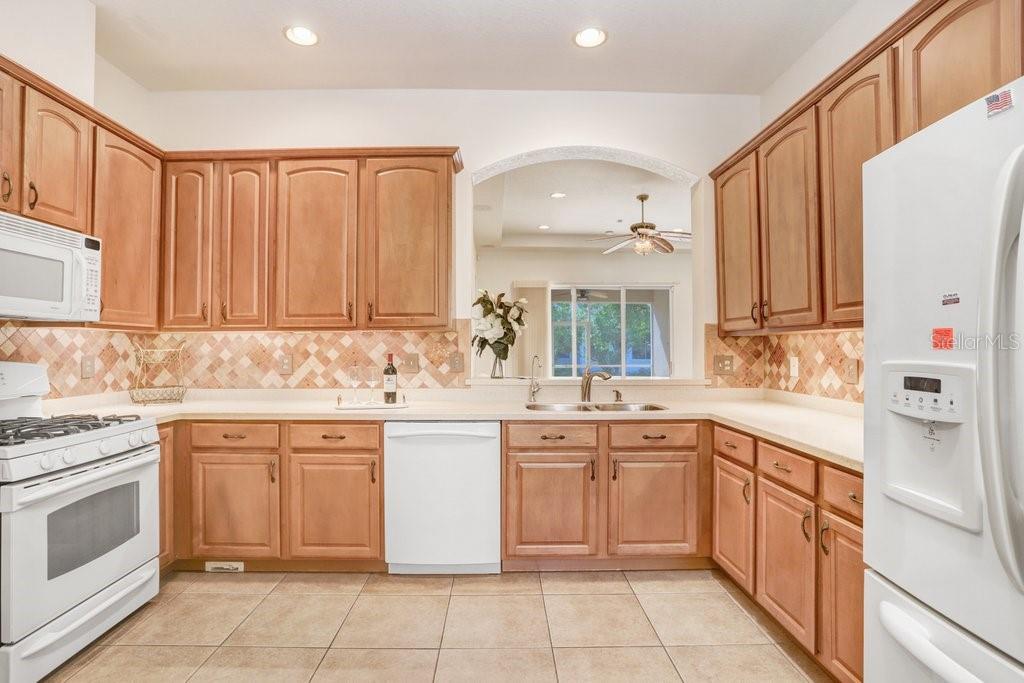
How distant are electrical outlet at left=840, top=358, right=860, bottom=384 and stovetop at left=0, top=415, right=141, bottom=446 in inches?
131

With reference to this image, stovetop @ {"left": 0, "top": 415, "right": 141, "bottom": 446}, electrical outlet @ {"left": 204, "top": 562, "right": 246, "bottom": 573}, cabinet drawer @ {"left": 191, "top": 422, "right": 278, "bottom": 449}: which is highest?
stovetop @ {"left": 0, "top": 415, "right": 141, "bottom": 446}

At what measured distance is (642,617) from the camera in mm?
2385

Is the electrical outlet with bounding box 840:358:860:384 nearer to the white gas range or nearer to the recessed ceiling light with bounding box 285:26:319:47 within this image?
the recessed ceiling light with bounding box 285:26:319:47

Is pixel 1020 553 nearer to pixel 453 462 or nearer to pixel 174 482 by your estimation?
pixel 453 462

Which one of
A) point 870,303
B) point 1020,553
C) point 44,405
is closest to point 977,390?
point 1020,553

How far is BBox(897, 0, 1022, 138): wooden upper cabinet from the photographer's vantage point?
4.85 ft

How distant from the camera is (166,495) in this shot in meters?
2.71

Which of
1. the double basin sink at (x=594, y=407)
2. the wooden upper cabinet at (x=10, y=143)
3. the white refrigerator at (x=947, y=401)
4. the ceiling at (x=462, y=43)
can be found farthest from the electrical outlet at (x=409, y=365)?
the white refrigerator at (x=947, y=401)

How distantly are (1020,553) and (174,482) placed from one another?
3231mm

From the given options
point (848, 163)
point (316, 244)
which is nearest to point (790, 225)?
point (848, 163)

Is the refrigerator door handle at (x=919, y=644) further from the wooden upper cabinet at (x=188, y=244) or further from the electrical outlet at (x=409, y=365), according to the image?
the wooden upper cabinet at (x=188, y=244)

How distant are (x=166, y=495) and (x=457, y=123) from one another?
2.66 meters

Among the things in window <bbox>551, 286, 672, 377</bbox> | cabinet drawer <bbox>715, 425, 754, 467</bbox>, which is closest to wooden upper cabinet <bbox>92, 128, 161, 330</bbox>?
cabinet drawer <bbox>715, 425, 754, 467</bbox>

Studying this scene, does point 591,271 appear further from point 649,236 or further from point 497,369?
point 497,369
